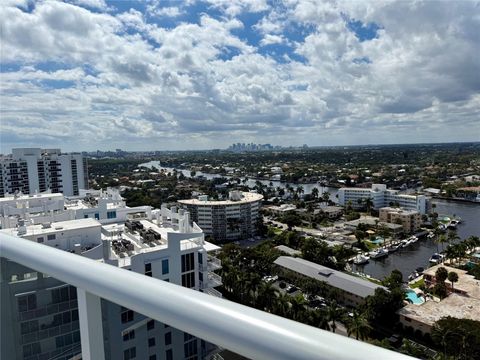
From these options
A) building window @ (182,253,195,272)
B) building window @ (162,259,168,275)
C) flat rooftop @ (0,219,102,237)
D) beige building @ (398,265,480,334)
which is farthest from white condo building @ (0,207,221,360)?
beige building @ (398,265,480,334)

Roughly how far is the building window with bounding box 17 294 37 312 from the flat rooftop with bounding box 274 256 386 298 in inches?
353

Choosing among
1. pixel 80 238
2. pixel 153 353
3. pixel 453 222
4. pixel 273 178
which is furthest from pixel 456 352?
pixel 273 178

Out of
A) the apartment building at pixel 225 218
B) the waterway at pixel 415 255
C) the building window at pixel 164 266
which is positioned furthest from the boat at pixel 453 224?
the building window at pixel 164 266

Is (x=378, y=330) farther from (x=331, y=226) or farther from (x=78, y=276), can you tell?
(x=331, y=226)

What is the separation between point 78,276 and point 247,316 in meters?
0.28

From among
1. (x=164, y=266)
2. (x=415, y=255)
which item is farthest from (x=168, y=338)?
(x=415, y=255)

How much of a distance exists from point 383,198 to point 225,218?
10450 mm

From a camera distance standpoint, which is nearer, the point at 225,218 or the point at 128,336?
the point at 128,336

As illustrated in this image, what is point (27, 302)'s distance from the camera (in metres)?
0.70

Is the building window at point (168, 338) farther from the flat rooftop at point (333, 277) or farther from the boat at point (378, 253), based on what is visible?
the boat at point (378, 253)

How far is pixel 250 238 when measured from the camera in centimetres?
1659

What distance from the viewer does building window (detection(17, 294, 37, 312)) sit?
0.69 metres

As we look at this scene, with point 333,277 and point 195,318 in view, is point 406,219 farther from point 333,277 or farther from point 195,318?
point 195,318

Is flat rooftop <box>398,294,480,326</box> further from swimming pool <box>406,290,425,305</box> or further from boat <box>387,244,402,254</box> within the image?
boat <box>387,244,402,254</box>
